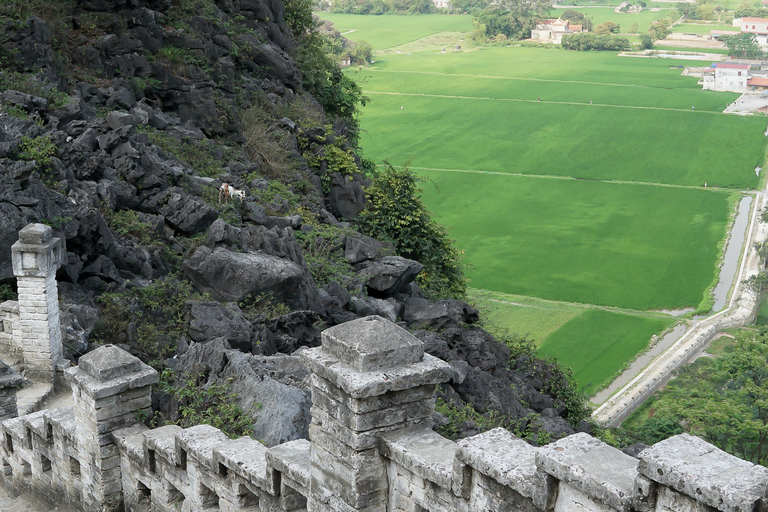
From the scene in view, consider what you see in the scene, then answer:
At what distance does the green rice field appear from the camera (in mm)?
58844

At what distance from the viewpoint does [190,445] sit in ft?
29.8

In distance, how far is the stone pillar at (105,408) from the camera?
10.3 metres

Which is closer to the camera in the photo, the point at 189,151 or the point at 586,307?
the point at 189,151

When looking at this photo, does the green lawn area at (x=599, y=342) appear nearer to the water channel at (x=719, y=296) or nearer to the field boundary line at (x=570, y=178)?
the water channel at (x=719, y=296)

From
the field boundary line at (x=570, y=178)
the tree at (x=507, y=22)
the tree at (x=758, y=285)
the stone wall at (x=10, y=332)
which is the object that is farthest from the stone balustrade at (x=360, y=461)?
the tree at (x=507, y=22)

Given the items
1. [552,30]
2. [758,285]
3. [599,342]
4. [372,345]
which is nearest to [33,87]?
[372,345]

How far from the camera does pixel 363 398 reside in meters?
6.95

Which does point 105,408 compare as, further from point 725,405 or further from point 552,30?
point 552,30

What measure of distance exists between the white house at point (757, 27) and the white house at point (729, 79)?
4789cm

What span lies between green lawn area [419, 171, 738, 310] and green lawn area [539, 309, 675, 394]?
357 centimetres

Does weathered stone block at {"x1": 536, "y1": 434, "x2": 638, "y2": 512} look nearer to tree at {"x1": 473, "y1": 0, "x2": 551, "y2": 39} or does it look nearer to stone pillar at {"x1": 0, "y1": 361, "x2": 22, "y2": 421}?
stone pillar at {"x1": 0, "y1": 361, "x2": 22, "y2": 421}

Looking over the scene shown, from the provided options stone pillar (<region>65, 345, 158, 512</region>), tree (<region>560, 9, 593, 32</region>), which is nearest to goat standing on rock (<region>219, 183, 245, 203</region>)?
stone pillar (<region>65, 345, 158, 512</region>)

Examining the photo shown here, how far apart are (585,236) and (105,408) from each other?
67.2 m

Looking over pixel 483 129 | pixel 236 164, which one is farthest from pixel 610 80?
pixel 236 164
